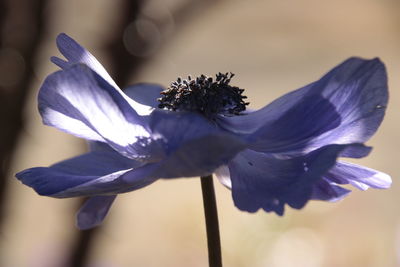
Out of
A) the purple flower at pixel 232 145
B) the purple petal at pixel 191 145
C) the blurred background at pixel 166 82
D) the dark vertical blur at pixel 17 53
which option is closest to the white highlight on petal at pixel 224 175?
the purple flower at pixel 232 145

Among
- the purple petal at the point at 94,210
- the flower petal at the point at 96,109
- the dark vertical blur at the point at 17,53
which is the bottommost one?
the purple petal at the point at 94,210

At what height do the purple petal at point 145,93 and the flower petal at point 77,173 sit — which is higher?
the purple petal at point 145,93

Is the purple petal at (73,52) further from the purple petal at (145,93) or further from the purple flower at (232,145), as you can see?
the purple petal at (145,93)

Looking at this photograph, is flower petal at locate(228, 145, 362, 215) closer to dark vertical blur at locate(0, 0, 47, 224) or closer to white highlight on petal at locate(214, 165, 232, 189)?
white highlight on petal at locate(214, 165, 232, 189)

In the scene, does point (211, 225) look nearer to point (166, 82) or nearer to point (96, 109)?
point (96, 109)

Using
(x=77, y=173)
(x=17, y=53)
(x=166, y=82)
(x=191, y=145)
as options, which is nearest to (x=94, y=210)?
(x=77, y=173)

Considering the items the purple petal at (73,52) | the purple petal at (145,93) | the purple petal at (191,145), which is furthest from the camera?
the purple petal at (145,93)

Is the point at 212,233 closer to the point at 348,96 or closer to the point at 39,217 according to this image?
the point at 348,96

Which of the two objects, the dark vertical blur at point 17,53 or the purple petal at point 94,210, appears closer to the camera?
the purple petal at point 94,210
